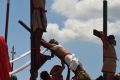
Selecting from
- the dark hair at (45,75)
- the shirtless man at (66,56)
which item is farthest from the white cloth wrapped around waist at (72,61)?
the dark hair at (45,75)

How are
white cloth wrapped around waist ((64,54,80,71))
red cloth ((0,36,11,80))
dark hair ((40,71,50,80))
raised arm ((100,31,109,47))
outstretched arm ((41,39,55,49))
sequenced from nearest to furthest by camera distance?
red cloth ((0,36,11,80)) < white cloth wrapped around waist ((64,54,80,71)) < outstretched arm ((41,39,55,49)) < dark hair ((40,71,50,80)) < raised arm ((100,31,109,47))

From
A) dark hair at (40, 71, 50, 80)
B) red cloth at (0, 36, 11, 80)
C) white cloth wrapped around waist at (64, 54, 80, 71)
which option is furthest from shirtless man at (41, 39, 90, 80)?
red cloth at (0, 36, 11, 80)

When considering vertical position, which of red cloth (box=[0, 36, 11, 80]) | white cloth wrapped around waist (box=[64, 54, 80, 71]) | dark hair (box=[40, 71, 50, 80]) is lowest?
dark hair (box=[40, 71, 50, 80])

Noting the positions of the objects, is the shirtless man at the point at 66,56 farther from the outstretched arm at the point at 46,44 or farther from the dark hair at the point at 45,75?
the dark hair at the point at 45,75

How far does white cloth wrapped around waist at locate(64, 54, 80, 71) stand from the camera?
29.1 ft

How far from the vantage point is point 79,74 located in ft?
27.2

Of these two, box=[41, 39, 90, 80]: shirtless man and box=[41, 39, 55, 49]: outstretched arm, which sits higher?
box=[41, 39, 55, 49]: outstretched arm

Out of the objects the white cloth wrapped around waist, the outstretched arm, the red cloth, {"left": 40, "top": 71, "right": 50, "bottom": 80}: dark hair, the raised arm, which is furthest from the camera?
the raised arm

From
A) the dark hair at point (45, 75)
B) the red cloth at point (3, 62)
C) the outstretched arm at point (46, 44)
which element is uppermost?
the red cloth at point (3, 62)

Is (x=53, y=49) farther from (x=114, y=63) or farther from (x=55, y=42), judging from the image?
(x=114, y=63)

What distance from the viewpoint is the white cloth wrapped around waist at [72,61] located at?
888 cm

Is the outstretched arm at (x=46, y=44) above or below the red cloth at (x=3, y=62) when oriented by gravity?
below

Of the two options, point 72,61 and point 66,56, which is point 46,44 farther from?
point 72,61

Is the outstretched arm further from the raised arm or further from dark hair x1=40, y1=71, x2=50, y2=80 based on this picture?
the raised arm
